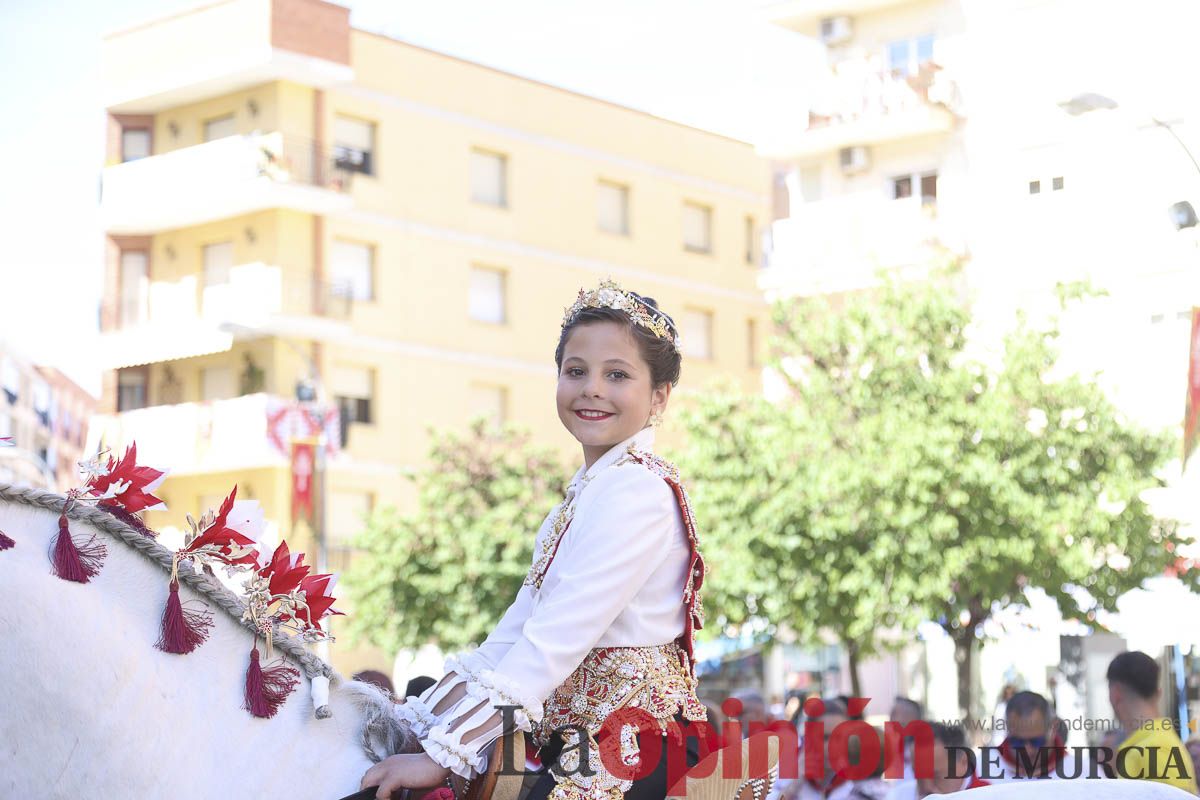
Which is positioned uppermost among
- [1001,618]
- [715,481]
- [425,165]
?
[425,165]

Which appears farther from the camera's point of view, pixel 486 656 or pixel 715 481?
pixel 715 481

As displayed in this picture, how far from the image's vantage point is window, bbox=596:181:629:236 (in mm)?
39688

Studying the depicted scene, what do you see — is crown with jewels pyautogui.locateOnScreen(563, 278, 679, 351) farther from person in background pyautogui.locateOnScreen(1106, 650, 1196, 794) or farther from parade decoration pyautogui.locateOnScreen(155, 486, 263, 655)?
person in background pyautogui.locateOnScreen(1106, 650, 1196, 794)

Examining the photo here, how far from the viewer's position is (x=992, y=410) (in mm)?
21172

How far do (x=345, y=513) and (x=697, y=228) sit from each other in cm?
1226

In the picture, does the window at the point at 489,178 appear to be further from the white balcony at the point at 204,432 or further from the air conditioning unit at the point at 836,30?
the air conditioning unit at the point at 836,30

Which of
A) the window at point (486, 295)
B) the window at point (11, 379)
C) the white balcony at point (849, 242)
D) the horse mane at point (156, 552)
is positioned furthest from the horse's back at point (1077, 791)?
the window at point (11, 379)

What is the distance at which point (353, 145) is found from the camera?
117ft

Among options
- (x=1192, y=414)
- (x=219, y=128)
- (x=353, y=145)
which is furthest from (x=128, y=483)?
(x=219, y=128)

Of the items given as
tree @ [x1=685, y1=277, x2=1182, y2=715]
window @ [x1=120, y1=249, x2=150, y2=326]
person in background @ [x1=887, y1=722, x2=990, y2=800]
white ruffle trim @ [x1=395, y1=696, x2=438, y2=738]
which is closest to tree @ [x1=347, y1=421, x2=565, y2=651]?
tree @ [x1=685, y1=277, x2=1182, y2=715]

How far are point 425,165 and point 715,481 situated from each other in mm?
16039

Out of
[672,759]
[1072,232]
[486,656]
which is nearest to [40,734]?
[486,656]

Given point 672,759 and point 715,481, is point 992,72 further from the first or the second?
point 672,759

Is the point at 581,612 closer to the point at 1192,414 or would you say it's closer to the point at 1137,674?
the point at 1137,674
